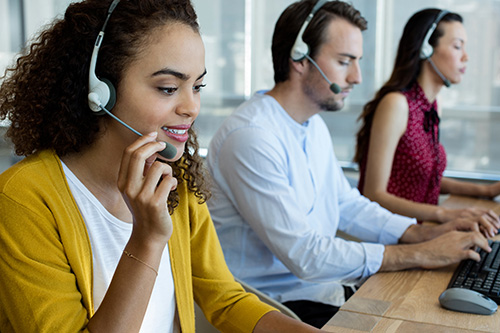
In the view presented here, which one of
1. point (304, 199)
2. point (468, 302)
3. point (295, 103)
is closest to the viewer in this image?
point (468, 302)

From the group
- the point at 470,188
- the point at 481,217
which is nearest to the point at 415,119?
the point at 470,188

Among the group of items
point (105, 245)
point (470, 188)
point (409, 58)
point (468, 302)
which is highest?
point (409, 58)

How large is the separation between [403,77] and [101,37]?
5.51ft

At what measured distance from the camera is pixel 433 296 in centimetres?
128

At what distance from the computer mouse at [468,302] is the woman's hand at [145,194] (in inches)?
24.1

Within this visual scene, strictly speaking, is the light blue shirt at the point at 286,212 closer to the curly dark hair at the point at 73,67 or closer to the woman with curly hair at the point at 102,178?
the woman with curly hair at the point at 102,178

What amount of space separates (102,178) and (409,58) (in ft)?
5.60

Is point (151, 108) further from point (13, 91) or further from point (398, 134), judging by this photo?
point (398, 134)

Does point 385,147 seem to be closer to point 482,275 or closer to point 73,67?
point 482,275

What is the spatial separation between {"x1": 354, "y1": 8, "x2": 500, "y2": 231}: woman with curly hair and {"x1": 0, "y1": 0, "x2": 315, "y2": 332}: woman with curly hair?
1292 mm

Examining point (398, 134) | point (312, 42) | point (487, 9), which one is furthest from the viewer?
point (487, 9)

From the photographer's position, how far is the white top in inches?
40.5

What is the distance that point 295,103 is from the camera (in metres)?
1.85

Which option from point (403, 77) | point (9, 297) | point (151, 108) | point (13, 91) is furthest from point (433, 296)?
point (403, 77)
